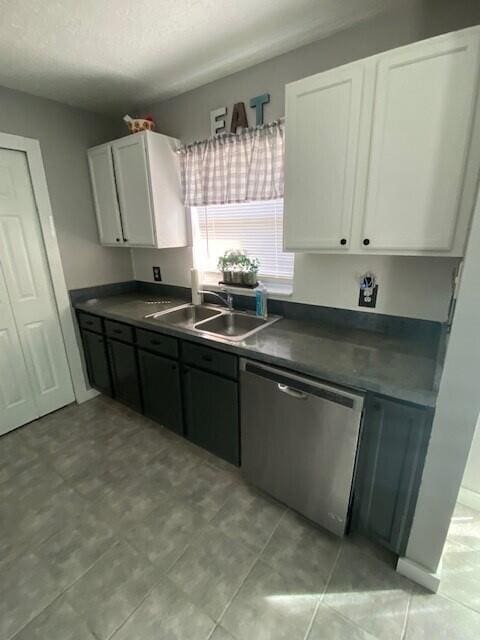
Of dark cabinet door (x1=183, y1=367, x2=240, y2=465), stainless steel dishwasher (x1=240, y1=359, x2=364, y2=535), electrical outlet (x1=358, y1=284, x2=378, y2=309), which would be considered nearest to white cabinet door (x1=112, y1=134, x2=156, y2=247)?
dark cabinet door (x1=183, y1=367, x2=240, y2=465)

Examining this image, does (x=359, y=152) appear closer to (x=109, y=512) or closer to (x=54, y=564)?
(x=109, y=512)

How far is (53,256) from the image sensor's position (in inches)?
95.7

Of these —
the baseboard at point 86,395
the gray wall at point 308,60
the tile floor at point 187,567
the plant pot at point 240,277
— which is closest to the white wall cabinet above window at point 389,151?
the gray wall at point 308,60

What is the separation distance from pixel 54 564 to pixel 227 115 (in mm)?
2755

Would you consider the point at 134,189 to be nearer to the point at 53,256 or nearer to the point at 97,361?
the point at 53,256

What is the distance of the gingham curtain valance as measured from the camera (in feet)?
6.08

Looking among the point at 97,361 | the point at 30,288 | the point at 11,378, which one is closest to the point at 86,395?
the point at 97,361

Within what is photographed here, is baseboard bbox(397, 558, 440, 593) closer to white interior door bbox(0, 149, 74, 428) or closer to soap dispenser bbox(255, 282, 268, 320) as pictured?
soap dispenser bbox(255, 282, 268, 320)

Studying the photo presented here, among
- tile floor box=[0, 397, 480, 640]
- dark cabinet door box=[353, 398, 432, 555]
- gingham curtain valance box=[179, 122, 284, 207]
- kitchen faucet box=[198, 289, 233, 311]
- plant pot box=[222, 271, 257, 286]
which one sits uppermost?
gingham curtain valance box=[179, 122, 284, 207]

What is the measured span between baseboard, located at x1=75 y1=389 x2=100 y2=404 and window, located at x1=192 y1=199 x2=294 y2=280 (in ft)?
5.15

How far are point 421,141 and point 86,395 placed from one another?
9.97 feet

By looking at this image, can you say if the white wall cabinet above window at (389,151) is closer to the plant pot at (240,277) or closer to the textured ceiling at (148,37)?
the textured ceiling at (148,37)

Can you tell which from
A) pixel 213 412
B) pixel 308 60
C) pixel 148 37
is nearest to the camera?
pixel 148 37

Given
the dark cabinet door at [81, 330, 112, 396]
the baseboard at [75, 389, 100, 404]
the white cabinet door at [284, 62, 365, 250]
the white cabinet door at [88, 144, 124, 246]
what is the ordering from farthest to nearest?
the baseboard at [75, 389, 100, 404]
the dark cabinet door at [81, 330, 112, 396]
the white cabinet door at [88, 144, 124, 246]
the white cabinet door at [284, 62, 365, 250]
